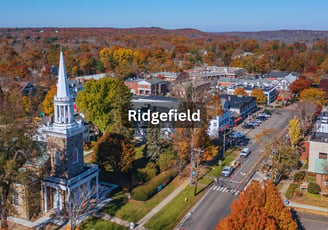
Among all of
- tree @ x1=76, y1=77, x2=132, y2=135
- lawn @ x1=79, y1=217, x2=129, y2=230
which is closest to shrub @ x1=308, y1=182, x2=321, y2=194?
lawn @ x1=79, y1=217, x2=129, y2=230

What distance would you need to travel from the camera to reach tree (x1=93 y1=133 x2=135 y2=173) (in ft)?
119

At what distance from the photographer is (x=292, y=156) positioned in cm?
3769

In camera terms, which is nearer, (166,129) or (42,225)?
(42,225)

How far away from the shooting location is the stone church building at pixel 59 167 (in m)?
29.8

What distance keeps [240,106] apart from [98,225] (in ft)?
139

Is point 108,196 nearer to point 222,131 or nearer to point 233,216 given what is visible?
point 233,216

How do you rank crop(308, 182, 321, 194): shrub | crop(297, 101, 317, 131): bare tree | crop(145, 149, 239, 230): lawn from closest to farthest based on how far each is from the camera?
crop(145, 149, 239, 230): lawn → crop(308, 182, 321, 194): shrub → crop(297, 101, 317, 131): bare tree

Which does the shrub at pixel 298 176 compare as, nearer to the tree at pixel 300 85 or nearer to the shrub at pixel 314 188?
the shrub at pixel 314 188

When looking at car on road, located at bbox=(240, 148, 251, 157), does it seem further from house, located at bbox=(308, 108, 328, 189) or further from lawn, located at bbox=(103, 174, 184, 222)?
lawn, located at bbox=(103, 174, 184, 222)

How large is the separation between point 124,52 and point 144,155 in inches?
3462

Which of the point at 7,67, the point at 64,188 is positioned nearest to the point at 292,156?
the point at 64,188

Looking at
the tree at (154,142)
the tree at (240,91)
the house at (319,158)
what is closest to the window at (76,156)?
the tree at (154,142)

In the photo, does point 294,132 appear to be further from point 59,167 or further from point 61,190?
point 61,190

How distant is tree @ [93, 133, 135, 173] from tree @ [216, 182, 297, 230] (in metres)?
15.7
